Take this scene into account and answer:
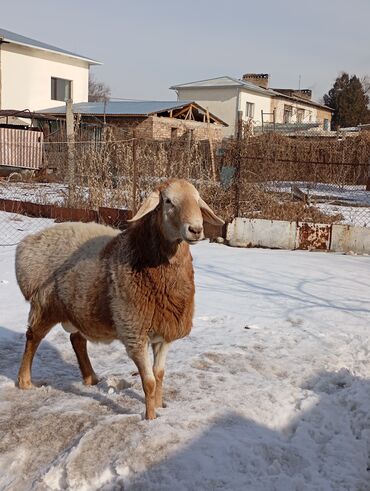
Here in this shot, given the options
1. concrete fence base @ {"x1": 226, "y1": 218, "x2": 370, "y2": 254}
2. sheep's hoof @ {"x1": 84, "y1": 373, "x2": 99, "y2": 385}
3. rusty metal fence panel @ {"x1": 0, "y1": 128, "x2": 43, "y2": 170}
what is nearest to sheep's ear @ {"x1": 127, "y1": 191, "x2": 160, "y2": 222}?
sheep's hoof @ {"x1": 84, "y1": 373, "x2": 99, "y2": 385}

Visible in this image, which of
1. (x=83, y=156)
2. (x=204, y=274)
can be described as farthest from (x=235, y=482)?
(x=83, y=156)

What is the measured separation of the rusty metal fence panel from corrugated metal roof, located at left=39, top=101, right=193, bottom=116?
7037mm

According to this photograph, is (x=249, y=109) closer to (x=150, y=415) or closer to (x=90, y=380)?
(x=90, y=380)

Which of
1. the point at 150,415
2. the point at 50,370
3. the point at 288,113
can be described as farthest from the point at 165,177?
the point at 288,113

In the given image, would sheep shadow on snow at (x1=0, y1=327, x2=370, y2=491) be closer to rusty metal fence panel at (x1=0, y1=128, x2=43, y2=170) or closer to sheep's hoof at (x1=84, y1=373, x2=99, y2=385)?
sheep's hoof at (x1=84, y1=373, x2=99, y2=385)

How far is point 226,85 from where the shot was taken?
131 ft

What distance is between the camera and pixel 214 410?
3.68 metres

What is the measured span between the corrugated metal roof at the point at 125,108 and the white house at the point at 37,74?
4.47ft

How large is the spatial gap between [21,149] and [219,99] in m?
24.4

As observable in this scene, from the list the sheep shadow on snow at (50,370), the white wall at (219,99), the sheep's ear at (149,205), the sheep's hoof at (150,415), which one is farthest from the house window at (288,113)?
the sheep's hoof at (150,415)

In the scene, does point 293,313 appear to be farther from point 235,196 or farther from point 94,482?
point 235,196

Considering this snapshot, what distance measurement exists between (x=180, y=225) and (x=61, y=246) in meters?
1.36

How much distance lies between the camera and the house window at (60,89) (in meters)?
32.2

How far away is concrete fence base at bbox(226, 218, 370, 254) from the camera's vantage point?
941 centimetres
